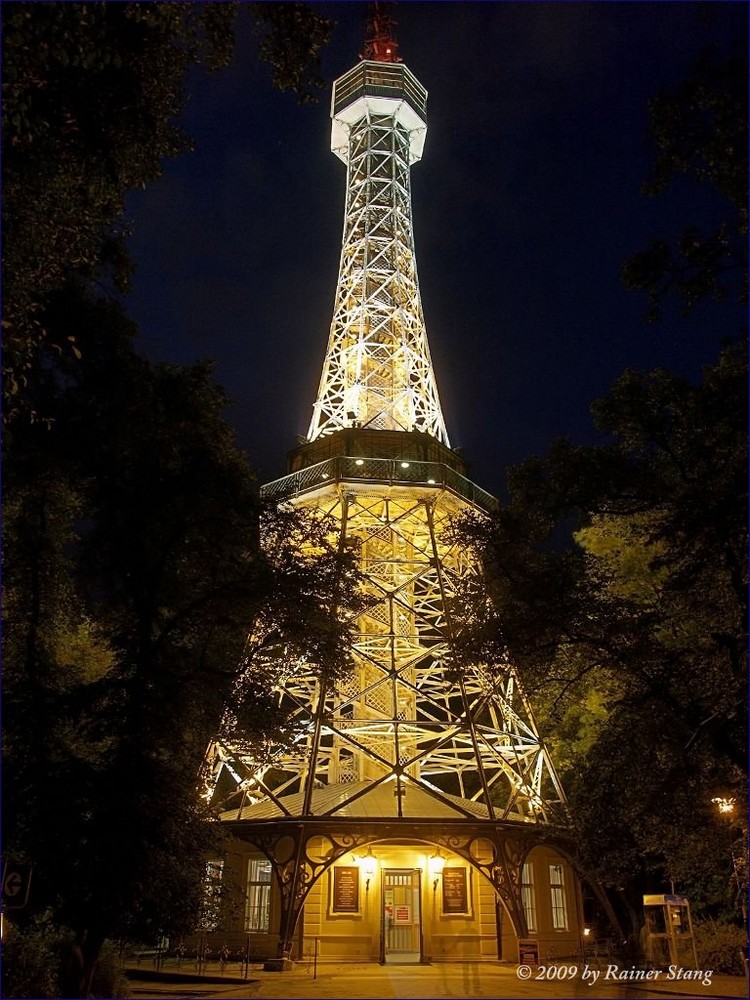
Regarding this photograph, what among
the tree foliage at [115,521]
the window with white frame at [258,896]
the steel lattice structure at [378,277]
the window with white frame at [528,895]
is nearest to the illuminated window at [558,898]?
the window with white frame at [528,895]

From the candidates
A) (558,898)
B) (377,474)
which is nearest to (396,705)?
(558,898)

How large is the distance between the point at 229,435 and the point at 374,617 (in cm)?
1074

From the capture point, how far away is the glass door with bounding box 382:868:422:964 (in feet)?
58.9

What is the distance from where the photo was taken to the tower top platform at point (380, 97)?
117 ft

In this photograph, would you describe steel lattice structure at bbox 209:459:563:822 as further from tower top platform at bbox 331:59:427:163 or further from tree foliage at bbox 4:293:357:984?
tower top platform at bbox 331:59:427:163

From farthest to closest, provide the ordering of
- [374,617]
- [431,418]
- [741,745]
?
1. [431,418]
2. [374,617]
3. [741,745]

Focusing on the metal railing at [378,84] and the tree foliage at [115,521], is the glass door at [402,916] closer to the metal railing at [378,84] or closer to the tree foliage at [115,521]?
the tree foliage at [115,521]

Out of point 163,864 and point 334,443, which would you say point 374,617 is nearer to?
point 334,443

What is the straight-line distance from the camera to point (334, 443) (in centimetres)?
2648

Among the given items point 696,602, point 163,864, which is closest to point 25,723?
point 163,864

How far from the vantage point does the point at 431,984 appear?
540 inches

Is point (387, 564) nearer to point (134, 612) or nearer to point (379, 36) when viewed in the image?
point (134, 612)

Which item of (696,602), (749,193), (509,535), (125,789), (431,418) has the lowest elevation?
(125,789)

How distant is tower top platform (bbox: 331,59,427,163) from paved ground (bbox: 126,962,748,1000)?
33408 mm
